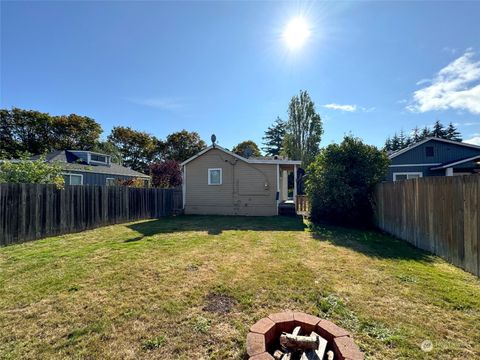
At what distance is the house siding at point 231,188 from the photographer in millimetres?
13297

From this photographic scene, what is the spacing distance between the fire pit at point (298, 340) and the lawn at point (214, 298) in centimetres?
24

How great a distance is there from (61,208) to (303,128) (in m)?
28.1

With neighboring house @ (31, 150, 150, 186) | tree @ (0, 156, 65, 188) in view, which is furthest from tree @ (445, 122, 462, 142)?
tree @ (0, 156, 65, 188)

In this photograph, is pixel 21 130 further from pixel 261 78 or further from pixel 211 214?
pixel 261 78

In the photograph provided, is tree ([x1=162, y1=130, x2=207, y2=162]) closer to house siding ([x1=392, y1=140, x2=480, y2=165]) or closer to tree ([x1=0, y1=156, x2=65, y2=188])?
house siding ([x1=392, y1=140, x2=480, y2=165])

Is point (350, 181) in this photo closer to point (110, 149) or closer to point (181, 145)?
point (181, 145)

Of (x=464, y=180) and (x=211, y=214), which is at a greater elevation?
(x=464, y=180)

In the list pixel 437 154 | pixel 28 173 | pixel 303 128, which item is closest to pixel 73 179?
pixel 28 173

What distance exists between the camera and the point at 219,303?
332 centimetres

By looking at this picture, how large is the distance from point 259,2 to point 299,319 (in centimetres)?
859

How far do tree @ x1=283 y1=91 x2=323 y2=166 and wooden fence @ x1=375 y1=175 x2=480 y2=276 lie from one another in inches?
943

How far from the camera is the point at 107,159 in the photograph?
2316 centimetres

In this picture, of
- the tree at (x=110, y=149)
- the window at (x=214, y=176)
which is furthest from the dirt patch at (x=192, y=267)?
the tree at (x=110, y=149)

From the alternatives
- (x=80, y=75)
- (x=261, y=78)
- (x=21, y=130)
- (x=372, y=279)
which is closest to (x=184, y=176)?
(x=261, y=78)
